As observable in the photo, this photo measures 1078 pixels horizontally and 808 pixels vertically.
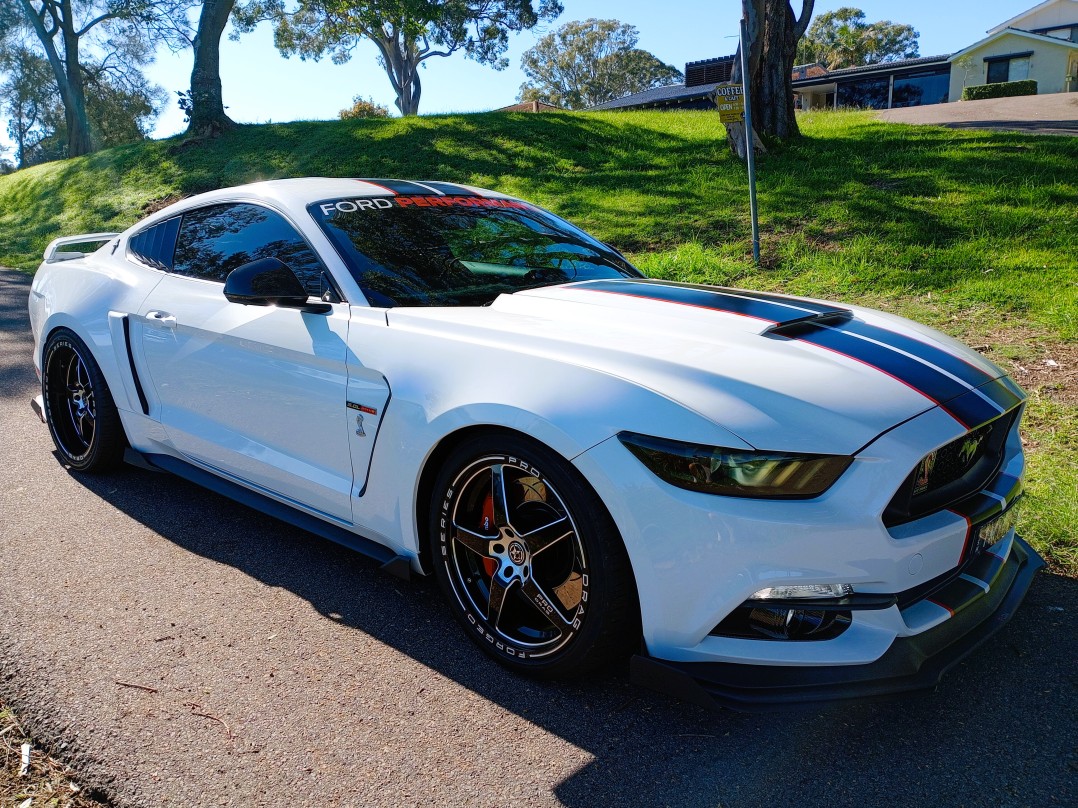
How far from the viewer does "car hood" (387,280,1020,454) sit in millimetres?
2279

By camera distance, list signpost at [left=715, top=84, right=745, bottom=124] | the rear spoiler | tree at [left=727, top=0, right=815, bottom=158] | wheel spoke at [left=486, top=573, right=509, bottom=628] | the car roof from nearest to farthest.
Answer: wheel spoke at [left=486, top=573, right=509, bottom=628] < the car roof < the rear spoiler < signpost at [left=715, top=84, right=745, bottom=124] < tree at [left=727, top=0, right=815, bottom=158]

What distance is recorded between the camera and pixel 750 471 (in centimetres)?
221

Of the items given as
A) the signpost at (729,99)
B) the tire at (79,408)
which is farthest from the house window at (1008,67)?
the tire at (79,408)

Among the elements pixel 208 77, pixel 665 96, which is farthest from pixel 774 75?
pixel 665 96

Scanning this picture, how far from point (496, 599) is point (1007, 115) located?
53.9 ft

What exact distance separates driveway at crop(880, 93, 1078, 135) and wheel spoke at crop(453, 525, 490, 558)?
40.6 ft

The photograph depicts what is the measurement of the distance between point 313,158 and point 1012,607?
1530 centimetres

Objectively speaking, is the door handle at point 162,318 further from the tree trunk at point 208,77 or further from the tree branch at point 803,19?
the tree trunk at point 208,77

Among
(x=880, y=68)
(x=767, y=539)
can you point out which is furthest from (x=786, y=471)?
(x=880, y=68)

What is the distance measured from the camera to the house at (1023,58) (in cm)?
4088

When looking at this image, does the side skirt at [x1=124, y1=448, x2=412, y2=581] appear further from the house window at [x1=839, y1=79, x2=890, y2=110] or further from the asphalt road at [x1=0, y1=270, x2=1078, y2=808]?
the house window at [x1=839, y1=79, x2=890, y2=110]

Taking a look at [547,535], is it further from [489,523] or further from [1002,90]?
[1002,90]

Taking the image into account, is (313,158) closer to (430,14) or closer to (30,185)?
(430,14)

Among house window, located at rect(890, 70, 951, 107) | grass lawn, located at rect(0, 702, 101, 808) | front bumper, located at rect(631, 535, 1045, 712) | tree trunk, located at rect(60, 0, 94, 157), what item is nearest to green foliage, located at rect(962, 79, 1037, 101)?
house window, located at rect(890, 70, 951, 107)
